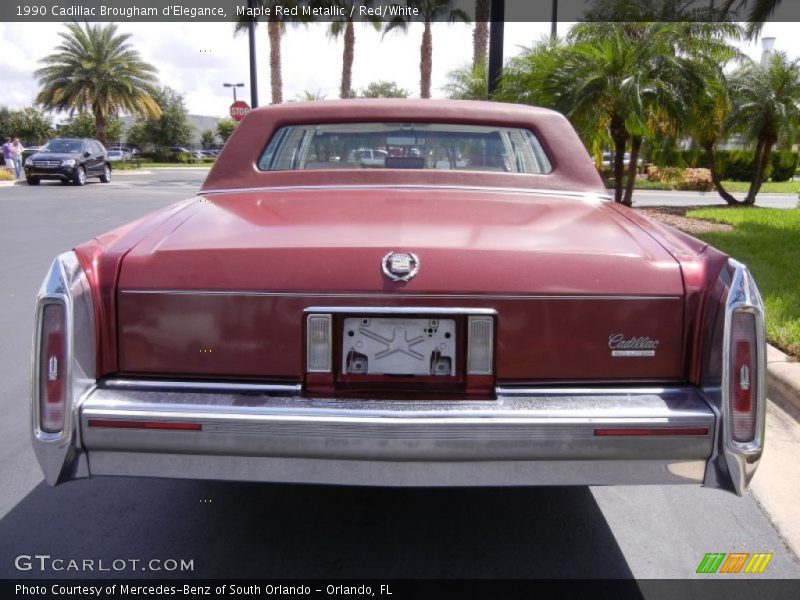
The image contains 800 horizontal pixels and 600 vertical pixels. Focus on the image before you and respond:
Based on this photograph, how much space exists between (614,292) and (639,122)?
10829 mm

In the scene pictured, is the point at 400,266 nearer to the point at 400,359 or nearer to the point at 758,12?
the point at 400,359

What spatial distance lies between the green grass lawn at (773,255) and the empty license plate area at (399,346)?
11.1 ft

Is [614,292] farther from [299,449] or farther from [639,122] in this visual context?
[639,122]

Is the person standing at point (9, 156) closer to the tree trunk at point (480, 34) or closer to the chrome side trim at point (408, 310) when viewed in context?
the tree trunk at point (480, 34)

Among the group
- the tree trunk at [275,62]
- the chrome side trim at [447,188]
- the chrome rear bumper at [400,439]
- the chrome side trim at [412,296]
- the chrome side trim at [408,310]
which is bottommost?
the chrome rear bumper at [400,439]

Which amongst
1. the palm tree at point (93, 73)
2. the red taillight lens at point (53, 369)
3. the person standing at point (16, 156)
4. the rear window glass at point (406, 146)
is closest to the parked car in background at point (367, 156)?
the rear window glass at point (406, 146)

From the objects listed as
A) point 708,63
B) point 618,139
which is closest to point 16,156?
point 618,139

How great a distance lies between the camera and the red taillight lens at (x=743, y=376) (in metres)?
2.31

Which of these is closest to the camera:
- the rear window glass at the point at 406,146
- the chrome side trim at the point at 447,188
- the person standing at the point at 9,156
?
the chrome side trim at the point at 447,188

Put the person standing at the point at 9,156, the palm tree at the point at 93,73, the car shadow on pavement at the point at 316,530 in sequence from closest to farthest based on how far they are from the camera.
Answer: the car shadow on pavement at the point at 316,530
the person standing at the point at 9,156
the palm tree at the point at 93,73

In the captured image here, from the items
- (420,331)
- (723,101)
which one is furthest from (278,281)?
(723,101)

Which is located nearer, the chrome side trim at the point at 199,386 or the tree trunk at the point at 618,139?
the chrome side trim at the point at 199,386

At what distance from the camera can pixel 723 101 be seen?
528 inches

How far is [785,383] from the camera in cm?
445
